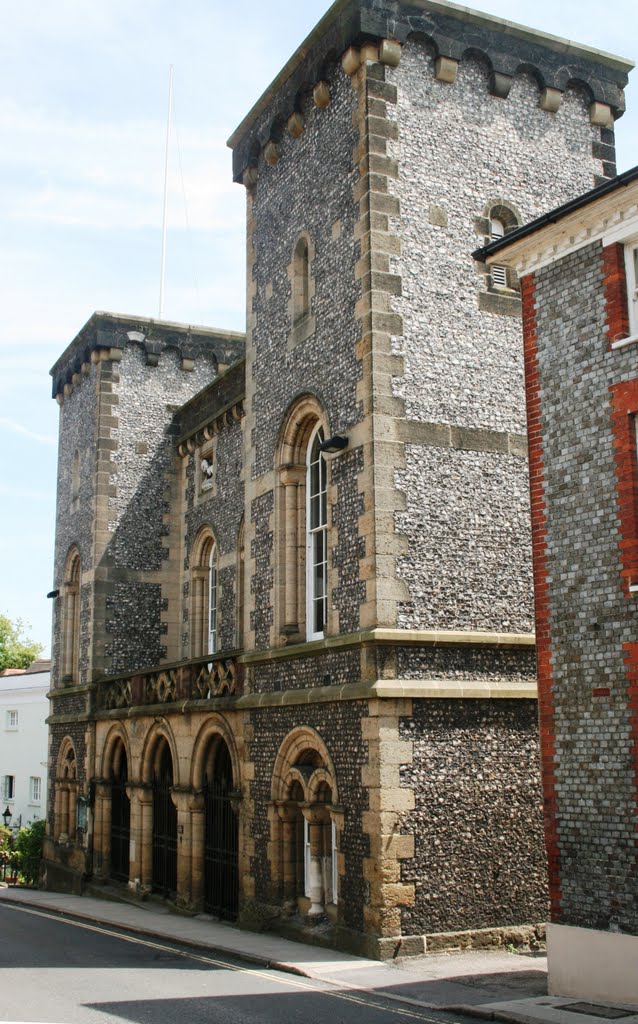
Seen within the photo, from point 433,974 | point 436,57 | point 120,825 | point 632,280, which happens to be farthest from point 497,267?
point 120,825

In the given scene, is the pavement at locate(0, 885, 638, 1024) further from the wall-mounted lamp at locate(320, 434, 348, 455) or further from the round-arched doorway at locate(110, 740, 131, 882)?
the wall-mounted lamp at locate(320, 434, 348, 455)

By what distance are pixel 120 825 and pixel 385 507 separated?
13031mm

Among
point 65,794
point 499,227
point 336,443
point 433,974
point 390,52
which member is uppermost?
point 390,52

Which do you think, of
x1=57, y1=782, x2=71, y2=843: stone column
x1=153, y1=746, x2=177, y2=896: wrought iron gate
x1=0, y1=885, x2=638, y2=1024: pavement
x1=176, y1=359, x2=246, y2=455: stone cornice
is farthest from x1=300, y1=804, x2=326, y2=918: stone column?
x1=57, y1=782, x2=71, y2=843: stone column

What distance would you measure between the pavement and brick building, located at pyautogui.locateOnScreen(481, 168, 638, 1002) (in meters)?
0.58

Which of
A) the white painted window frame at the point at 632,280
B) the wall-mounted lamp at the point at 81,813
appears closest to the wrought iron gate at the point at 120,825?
the wall-mounted lamp at the point at 81,813

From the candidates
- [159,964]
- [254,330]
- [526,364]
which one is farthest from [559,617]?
[254,330]

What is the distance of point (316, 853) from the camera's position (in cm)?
1598

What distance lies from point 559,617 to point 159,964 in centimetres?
709

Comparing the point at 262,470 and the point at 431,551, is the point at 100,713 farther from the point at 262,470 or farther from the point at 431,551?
the point at 431,551

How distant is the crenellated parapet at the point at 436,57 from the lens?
16719 mm

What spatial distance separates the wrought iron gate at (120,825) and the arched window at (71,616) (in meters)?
4.04

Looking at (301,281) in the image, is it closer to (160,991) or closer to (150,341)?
(150,341)

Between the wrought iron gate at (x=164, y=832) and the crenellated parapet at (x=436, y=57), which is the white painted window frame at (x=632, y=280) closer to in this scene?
the crenellated parapet at (x=436, y=57)
